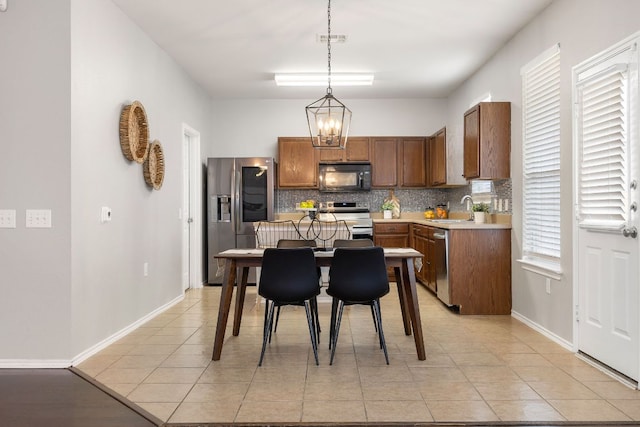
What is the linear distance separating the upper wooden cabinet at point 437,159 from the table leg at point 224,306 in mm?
3825

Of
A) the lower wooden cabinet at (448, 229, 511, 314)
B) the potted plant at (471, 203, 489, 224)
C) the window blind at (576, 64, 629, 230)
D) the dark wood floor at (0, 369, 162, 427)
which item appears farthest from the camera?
the potted plant at (471, 203, 489, 224)

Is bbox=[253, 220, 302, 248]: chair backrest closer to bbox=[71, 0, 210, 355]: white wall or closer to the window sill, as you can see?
bbox=[71, 0, 210, 355]: white wall

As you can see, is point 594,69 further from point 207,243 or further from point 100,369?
Result: point 207,243

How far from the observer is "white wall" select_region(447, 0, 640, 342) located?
3.32 m

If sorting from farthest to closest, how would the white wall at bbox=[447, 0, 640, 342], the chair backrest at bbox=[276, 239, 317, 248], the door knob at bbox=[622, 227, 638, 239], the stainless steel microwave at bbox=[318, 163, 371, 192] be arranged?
1. the stainless steel microwave at bbox=[318, 163, 371, 192]
2. the chair backrest at bbox=[276, 239, 317, 248]
3. the white wall at bbox=[447, 0, 640, 342]
4. the door knob at bbox=[622, 227, 638, 239]

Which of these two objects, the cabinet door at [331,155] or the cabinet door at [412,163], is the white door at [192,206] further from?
the cabinet door at [412,163]

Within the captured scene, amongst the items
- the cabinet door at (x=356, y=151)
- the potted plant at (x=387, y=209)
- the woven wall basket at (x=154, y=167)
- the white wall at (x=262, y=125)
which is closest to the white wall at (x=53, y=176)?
the woven wall basket at (x=154, y=167)

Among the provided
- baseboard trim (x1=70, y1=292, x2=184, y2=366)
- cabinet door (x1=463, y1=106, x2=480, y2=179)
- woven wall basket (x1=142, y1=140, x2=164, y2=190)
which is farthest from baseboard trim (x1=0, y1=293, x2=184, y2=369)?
cabinet door (x1=463, y1=106, x2=480, y2=179)

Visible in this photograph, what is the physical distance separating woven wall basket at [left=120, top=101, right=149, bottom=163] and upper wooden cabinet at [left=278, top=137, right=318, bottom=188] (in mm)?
2954

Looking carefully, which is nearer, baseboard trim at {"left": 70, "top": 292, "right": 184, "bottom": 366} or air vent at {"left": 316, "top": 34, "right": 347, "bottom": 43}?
baseboard trim at {"left": 70, "top": 292, "right": 184, "bottom": 366}

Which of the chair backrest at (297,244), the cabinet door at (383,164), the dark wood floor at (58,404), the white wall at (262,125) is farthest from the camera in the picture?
the white wall at (262,125)

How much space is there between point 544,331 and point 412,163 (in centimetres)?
373

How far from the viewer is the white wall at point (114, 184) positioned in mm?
3508

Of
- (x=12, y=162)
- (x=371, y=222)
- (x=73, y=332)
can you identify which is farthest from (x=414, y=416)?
(x=371, y=222)
